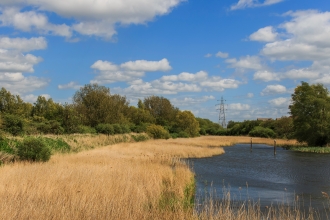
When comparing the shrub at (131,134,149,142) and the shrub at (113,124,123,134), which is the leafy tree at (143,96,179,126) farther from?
the shrub at (113,124,123,134)

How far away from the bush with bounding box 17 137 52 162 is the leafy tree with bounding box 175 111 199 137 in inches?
2089

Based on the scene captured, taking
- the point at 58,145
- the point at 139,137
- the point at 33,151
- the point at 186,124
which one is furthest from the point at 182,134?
the point at 33,151

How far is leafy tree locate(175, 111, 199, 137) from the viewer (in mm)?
71062

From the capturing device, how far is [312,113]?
1933 inches

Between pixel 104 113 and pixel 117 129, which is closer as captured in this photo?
pixel 117 129

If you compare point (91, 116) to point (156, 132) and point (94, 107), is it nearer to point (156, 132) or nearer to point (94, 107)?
point (94, 107)

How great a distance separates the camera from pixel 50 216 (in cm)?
690

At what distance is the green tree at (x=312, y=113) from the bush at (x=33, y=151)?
40238mm

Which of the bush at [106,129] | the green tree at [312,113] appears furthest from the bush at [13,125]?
the green tree at [312,113]

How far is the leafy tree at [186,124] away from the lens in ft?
233

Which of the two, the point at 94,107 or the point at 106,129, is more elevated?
the point at 94,107

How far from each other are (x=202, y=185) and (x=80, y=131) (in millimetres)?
25549

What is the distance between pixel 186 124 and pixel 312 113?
2784cm

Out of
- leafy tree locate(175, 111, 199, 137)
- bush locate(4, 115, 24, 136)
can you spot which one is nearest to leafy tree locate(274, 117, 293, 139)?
leafy tree locate(175, 111, 199, 137)
